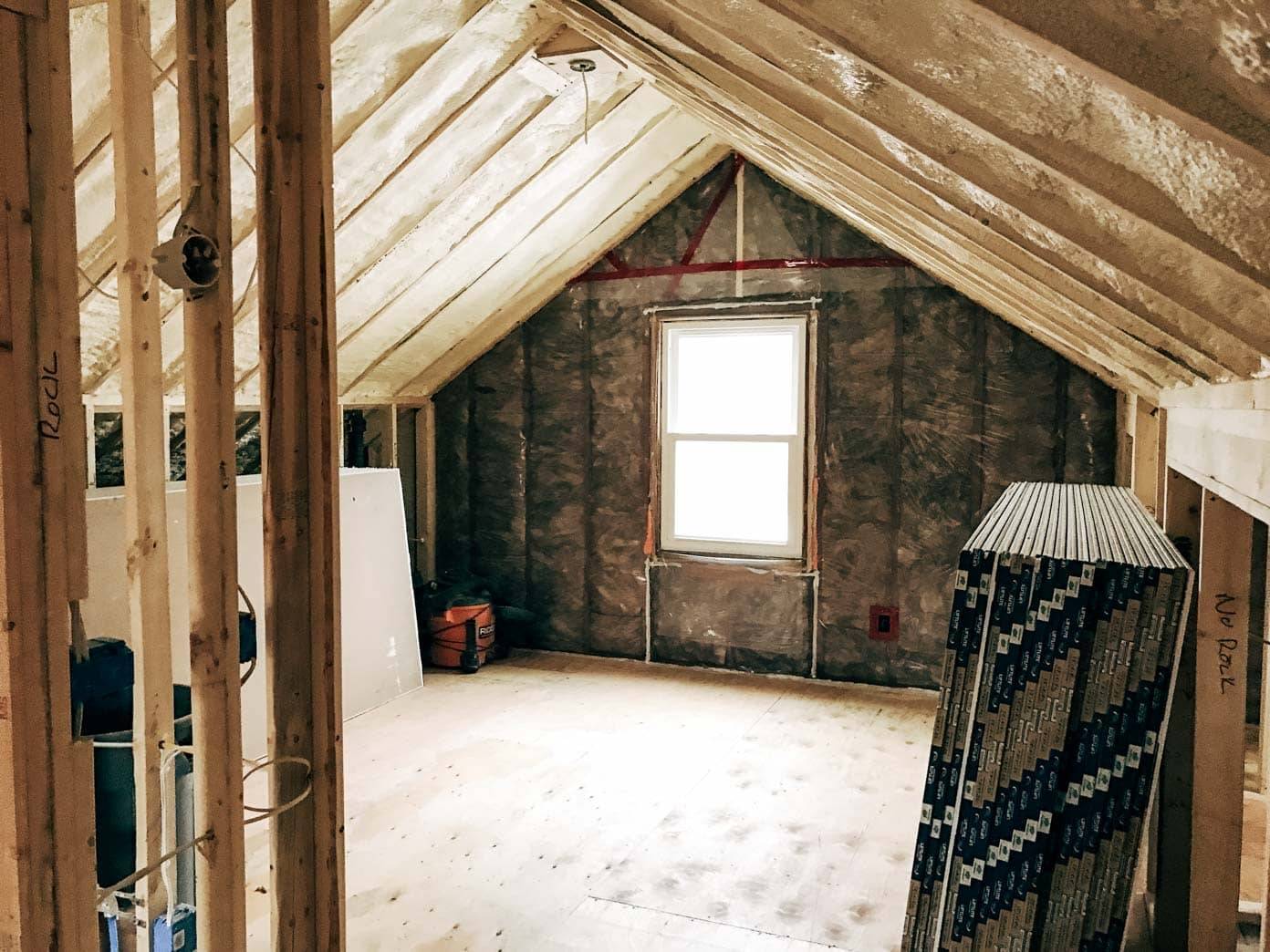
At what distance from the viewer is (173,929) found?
2363 millimetres

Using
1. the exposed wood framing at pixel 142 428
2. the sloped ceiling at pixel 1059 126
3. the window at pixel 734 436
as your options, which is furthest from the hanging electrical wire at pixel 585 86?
the exposed wood framing at pixel 142 428

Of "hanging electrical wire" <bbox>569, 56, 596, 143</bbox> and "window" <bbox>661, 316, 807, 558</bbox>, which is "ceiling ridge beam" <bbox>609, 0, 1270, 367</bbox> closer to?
"hanging electrical wire" <bbox>569, 56, 596, 143</bbox>

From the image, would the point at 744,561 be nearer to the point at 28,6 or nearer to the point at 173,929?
the point at 173,929

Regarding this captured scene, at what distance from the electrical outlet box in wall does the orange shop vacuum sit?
223cm

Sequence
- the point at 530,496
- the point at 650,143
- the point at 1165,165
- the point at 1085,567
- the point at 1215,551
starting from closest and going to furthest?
the point at 1165,165 < the point at 1085,567 < the point at 1215,551 < the point at 650,143 < the point at 530,496

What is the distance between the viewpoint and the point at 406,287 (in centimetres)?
482

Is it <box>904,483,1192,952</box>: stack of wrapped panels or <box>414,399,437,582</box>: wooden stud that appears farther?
<box>414,399,437,582</box>: wooden stud

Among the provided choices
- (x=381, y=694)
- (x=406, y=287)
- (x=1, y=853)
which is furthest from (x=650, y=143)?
(x=1, y=853)

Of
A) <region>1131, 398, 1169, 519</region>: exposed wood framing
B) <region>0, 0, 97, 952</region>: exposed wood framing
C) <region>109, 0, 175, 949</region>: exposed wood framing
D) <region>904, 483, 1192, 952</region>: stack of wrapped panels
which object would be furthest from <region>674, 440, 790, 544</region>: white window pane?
<region>0, 0, 97, 952</region>: exposed wood framing

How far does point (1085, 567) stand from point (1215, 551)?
1.92 feet

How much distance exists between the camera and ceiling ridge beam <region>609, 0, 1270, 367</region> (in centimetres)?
132

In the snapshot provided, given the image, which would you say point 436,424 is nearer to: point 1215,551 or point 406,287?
point 406,287

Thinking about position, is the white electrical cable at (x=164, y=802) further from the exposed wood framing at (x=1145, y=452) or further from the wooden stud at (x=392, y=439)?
the wooden stud at (x=392, y=439)

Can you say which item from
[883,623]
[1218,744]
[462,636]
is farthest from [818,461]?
[1218,744]
